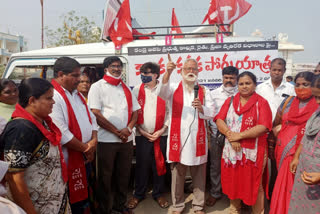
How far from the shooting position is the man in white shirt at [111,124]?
2.63 metres

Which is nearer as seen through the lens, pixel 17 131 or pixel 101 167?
pixel 17 131

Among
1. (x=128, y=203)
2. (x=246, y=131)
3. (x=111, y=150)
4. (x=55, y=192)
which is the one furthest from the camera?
(x=128, y=203)

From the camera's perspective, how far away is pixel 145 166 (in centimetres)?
314

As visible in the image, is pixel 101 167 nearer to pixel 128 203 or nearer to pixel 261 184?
pixel 128 203

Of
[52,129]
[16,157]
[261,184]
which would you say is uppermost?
[52,129]

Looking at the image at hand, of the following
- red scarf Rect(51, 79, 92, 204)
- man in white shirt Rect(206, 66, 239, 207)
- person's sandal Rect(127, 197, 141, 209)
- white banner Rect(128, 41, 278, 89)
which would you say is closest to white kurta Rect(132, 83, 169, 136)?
white banner Rect(128, 41, 278, 89)

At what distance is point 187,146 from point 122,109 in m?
0.90

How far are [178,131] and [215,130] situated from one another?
692 millimetres

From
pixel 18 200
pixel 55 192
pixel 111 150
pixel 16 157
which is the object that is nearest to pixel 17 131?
pixel 16 157

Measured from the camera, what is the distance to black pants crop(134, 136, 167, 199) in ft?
10.2

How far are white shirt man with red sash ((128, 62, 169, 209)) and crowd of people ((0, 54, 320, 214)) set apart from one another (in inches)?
0.5

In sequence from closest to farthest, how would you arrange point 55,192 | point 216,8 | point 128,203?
point 55,192, point 128,203, point 216,8

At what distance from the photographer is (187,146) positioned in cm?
273

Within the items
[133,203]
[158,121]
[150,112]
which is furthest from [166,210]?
[150,112]
